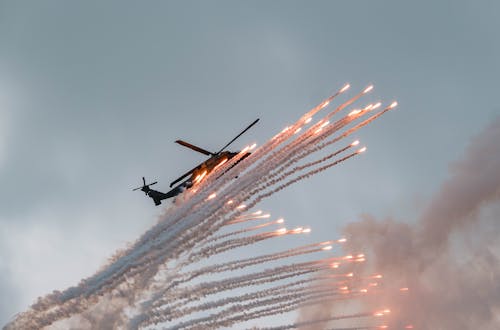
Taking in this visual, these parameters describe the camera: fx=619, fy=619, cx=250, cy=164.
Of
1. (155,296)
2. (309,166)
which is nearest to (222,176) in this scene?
(309,166)

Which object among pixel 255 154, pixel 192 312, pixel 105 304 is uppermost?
pixel 255 154

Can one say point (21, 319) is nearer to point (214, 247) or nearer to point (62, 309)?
point (62, 309)

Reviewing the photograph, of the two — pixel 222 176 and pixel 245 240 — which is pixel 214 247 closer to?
pixel 245 240

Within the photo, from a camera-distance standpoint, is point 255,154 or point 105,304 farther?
point 255,154

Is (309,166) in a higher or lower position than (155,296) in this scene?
higher

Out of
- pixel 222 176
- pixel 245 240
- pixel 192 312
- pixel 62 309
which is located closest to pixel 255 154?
pixel 222 176

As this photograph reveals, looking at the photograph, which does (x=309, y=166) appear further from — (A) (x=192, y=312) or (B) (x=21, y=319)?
(B) (x=21, y=319)

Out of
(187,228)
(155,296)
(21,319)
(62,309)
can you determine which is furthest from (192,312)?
(21,319)

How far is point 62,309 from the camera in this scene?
50.5 m

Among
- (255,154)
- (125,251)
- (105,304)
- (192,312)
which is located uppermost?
(255,154)

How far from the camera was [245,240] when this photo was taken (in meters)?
55.5

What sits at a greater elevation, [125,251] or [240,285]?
[125,251]

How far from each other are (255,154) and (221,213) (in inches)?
257

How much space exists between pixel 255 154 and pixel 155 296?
49.8ft
